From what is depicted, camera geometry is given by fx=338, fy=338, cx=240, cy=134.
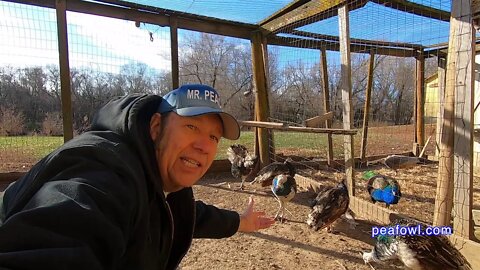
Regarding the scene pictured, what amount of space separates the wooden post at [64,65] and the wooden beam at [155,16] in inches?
5.7

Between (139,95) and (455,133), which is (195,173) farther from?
(455,133)

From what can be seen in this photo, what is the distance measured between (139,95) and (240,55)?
14.5m

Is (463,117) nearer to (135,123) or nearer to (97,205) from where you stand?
(135,123)

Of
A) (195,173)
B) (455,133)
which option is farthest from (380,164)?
(195,173)

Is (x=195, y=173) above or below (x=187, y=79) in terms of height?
below

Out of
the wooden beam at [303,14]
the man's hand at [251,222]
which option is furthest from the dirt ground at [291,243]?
the wooden beam at [303,14]

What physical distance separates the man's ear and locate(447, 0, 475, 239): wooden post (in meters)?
2.54

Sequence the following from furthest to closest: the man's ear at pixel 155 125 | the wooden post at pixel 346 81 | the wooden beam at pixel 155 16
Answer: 1. the wooden beam at pixel 155 16
2. the wooden post at pixel 346 81
3. the man's ear at pixel 155 125

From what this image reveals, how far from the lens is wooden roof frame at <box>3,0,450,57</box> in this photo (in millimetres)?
4441

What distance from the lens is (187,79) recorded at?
15.8 m

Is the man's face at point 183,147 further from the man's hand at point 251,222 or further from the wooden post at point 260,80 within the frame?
the wooden post at point 260,80

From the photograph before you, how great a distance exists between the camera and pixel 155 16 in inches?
201

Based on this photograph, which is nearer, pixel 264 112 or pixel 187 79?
pixel 264 112

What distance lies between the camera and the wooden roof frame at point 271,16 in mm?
4441
